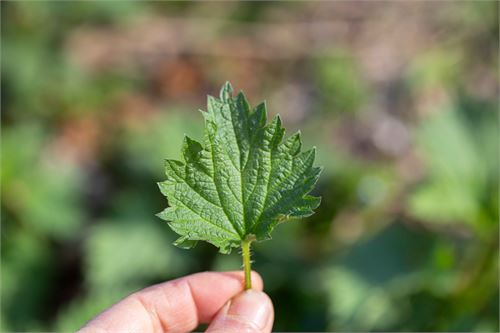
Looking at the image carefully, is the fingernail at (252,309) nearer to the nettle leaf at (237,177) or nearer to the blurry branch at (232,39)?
the nettle leaf at (237,177)

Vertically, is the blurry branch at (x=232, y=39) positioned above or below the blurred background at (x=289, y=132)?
above

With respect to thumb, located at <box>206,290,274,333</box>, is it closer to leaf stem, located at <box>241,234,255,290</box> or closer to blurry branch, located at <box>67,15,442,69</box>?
leaf stem, located at <box>241,234,255,290</box>

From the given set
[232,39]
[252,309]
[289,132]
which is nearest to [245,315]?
[252,309]

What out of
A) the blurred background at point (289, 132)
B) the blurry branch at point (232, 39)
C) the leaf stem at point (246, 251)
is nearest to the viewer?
the leaf stem at point (246, 251)

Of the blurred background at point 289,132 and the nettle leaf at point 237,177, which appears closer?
the nettle leaf at point 237,177

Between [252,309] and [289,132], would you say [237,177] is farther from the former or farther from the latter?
[289,132]

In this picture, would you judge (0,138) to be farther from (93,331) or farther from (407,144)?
(407,144)

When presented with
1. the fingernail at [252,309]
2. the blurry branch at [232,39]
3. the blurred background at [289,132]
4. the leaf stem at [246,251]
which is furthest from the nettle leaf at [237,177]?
the blurry branch at [232,39]
